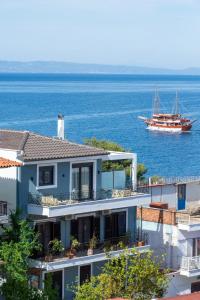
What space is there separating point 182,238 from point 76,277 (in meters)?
6.02

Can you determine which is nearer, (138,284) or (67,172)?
(138,284)

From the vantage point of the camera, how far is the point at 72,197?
3847 centimetres

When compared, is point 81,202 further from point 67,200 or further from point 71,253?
point 71,253

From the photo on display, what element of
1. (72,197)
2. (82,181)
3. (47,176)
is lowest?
(72,197)

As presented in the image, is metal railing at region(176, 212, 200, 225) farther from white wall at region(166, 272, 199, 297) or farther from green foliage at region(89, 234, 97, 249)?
green foliage at region(89, 234, 97, 249)

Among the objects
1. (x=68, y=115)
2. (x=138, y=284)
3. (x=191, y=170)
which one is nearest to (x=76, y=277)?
(x=138, y=284)

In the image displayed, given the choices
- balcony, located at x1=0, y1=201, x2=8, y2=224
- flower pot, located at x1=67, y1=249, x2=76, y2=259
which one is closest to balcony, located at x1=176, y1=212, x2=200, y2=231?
flower pot, located at x1=67, y1=249, x2=76, y2=259

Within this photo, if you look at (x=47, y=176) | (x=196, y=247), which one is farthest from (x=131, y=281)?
(x=196, y=247)

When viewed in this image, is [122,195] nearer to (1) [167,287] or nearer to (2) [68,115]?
(1) [167,287]

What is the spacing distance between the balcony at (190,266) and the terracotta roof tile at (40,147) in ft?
20.0

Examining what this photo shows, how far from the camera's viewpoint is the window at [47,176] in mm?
37594

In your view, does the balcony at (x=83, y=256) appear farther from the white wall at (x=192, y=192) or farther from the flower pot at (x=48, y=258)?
the white wall at (x=192, y=192)

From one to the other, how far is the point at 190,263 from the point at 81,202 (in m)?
6.48

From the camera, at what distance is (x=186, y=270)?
41.6 m
